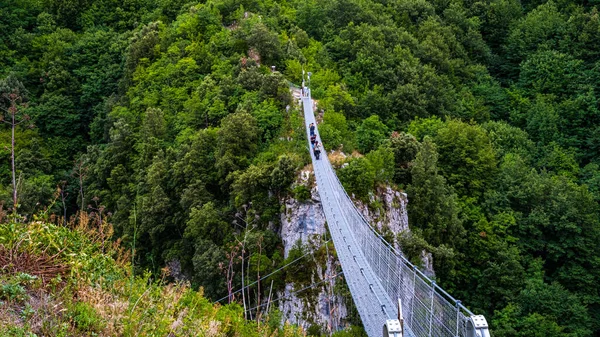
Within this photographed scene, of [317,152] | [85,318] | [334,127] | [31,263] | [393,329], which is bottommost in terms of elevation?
[85,318]

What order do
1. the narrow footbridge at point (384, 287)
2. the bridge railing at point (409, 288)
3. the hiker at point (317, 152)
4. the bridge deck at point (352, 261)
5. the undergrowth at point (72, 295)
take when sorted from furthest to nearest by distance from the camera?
the hiker at point (317, 152), the bridge deck at point (352, 261), the bridge railing at point (409, 288), the narrow footbridge at point (384, 287), the undergrowth at point (72, 295)

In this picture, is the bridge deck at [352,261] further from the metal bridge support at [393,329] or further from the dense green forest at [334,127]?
the metal bridge support at [393,329]

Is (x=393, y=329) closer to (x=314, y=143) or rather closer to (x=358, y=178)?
(x=358, y=178)

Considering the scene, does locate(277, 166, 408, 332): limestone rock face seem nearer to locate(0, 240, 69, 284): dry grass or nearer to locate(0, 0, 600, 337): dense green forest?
locate(0, 0, 600, 337): dense green forest

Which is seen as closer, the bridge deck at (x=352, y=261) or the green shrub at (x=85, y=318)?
the green shrub at (x=85, y=318)

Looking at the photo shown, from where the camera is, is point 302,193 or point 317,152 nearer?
point 317,152

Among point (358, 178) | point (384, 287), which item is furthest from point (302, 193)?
point (384, 287)

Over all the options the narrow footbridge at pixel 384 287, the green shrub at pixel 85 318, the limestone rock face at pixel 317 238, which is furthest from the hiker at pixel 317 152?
the green shrub at pixel 85 318

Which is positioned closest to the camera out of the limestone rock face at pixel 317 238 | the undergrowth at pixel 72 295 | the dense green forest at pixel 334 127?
the undergrowth at pixel 72 295

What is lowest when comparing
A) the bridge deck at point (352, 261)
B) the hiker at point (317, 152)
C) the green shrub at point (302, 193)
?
the bridge deck at point (352, 261)
